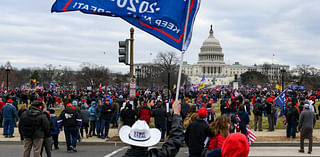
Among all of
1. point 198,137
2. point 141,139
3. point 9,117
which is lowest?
point 9,117

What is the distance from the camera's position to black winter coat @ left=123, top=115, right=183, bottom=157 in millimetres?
3768

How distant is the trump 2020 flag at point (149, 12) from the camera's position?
7.61 meters

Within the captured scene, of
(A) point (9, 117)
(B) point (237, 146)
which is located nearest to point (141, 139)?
(B) point (237, 146)

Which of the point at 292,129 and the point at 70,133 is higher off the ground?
the point at 70,133

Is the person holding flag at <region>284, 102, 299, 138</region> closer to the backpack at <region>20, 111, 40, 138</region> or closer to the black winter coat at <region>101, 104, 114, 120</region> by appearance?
the black winter coat at <region>101, 104, 114, 120</region>

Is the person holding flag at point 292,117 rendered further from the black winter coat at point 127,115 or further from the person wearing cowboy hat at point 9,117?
the person wearing cowboy hat at point 9,117

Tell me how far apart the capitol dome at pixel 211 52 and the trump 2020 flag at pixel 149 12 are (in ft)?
592

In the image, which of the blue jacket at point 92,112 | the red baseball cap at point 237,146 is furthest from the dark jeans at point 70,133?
the red baseball cap at point 237,146

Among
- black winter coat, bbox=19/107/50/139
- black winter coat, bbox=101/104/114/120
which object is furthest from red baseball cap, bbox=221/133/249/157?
black winter coat, bbox=101/104/114/120

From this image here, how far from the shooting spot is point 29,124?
837 cm

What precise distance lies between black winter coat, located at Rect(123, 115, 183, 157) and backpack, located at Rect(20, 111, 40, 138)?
4.89 metres

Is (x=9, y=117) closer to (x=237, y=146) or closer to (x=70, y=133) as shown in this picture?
(x=70, y=133)

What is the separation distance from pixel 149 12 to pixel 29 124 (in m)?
3.60

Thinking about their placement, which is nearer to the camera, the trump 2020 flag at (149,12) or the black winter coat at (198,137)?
the black winter coat at (198,137)
